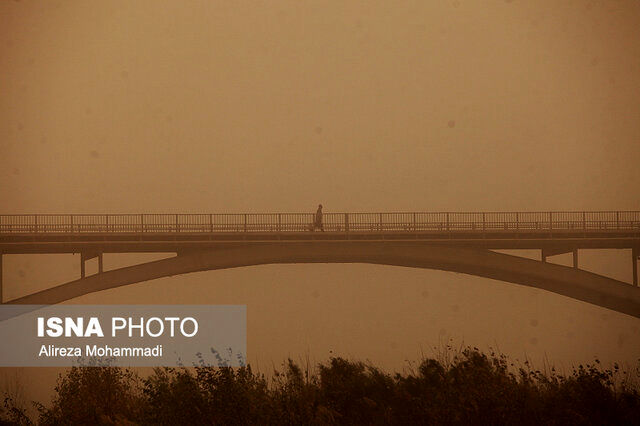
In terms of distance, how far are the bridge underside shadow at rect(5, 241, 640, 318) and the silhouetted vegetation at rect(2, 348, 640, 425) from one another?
3009cm

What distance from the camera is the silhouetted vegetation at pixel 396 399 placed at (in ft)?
68.9

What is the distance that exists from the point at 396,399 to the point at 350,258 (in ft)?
107

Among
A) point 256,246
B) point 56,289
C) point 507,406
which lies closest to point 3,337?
point 56,289

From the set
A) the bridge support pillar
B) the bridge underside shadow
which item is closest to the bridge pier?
the bridge underside shadow

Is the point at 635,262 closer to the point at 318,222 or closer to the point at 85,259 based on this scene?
the point at 318,222

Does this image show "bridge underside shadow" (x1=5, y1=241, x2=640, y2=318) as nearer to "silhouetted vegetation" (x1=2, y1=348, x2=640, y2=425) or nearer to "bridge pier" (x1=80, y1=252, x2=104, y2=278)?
"bridge pier" (x1=80, y1=252, x2=104, y2=278)

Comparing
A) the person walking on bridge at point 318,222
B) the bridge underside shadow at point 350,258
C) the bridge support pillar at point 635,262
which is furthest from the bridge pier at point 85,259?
the bridge support pillar at point 635,262

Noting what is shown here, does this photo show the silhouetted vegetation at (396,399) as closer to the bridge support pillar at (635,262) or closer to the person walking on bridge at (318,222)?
the person walking on bridge at (318,222)

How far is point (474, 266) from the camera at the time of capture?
57.9 metres

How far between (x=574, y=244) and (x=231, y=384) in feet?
132

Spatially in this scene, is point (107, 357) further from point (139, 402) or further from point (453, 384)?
point (453, 384)

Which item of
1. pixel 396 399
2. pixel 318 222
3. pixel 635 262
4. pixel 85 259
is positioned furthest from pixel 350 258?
pixel 396 399

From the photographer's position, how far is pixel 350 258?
58.2m

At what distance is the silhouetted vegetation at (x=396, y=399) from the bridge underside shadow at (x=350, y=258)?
30.1 meters
